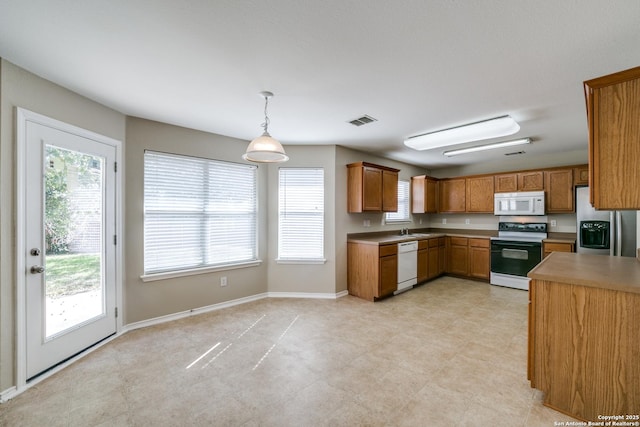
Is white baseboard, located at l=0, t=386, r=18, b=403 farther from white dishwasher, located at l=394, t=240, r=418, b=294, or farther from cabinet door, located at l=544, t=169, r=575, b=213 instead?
cabinet door, located at l=544, t=169, r=575, b=213

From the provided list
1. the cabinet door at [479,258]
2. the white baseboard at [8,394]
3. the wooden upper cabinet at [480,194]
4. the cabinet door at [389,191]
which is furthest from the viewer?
the wooden upper cabinet at [480,194]

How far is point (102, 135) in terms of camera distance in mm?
2791

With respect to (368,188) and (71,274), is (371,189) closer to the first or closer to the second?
(368,188)

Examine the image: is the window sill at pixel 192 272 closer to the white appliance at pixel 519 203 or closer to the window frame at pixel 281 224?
the window frame at pixel 281 224

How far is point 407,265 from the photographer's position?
4.68 metres

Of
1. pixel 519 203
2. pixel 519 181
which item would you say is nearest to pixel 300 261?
pixel 519 203

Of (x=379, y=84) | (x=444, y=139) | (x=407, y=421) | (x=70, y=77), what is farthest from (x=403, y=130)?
(x=70, y=77)

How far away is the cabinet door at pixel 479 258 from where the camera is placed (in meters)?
5.22

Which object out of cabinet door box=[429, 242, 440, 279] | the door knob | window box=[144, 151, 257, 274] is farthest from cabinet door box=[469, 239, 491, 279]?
the door knob

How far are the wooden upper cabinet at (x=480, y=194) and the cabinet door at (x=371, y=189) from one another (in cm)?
245

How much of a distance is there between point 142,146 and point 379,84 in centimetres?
282

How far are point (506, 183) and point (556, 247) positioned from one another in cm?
143

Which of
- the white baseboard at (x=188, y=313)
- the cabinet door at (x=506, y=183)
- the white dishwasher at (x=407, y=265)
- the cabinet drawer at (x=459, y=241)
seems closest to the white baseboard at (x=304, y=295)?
the white baseboard at (x=188, y=313)

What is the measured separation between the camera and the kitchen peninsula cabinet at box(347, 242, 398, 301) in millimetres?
4098
